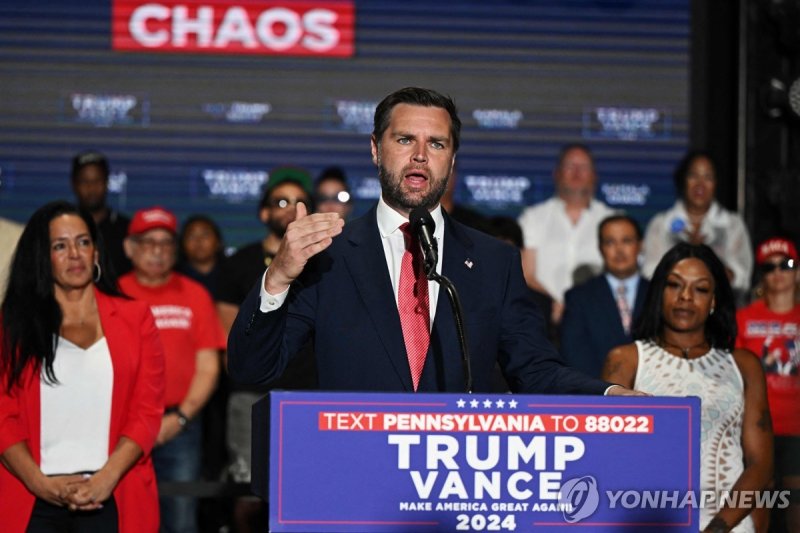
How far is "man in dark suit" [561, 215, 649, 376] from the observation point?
6410mm

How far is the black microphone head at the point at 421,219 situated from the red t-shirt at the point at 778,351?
3129 millimetres

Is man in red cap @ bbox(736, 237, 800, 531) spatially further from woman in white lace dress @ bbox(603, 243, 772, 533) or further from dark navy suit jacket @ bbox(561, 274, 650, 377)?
woman in white lace dress @ bbox(603, 243, 772, 533)

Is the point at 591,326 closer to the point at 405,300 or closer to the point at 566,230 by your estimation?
the point at 566,230

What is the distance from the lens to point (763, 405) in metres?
4.77

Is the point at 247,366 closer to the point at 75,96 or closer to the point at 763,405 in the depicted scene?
the point at 763,405

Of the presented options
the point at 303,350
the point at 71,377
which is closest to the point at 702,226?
the point at 303,350

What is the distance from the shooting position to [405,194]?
3.52 metres

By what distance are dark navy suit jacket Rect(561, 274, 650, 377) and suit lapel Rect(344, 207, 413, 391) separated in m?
2.87

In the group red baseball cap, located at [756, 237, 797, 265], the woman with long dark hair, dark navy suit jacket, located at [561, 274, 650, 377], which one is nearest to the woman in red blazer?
dark navy suit jacket, located at [561, 274, 650, 377]

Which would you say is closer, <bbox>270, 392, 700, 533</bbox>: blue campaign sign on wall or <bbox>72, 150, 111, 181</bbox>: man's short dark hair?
<bbox>270, 392, 700, 533</bbox>: blue campaign sign on wall

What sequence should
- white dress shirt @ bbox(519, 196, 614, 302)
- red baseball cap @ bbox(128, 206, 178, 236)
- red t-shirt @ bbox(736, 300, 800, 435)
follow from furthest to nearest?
white dress shirt @ bbox(519, 196, 614, 302) → red baseball cap @ bbox(128, 206, 178, 236) → red t-shirt @ bbox(736, 300, 800, 435)

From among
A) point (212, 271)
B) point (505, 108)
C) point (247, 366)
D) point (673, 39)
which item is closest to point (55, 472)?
point (247, 366)

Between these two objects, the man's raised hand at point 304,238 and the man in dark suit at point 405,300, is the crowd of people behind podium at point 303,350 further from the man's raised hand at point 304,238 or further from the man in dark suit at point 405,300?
the man's raised hand at point 304,238

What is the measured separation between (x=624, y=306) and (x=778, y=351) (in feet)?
2.59
